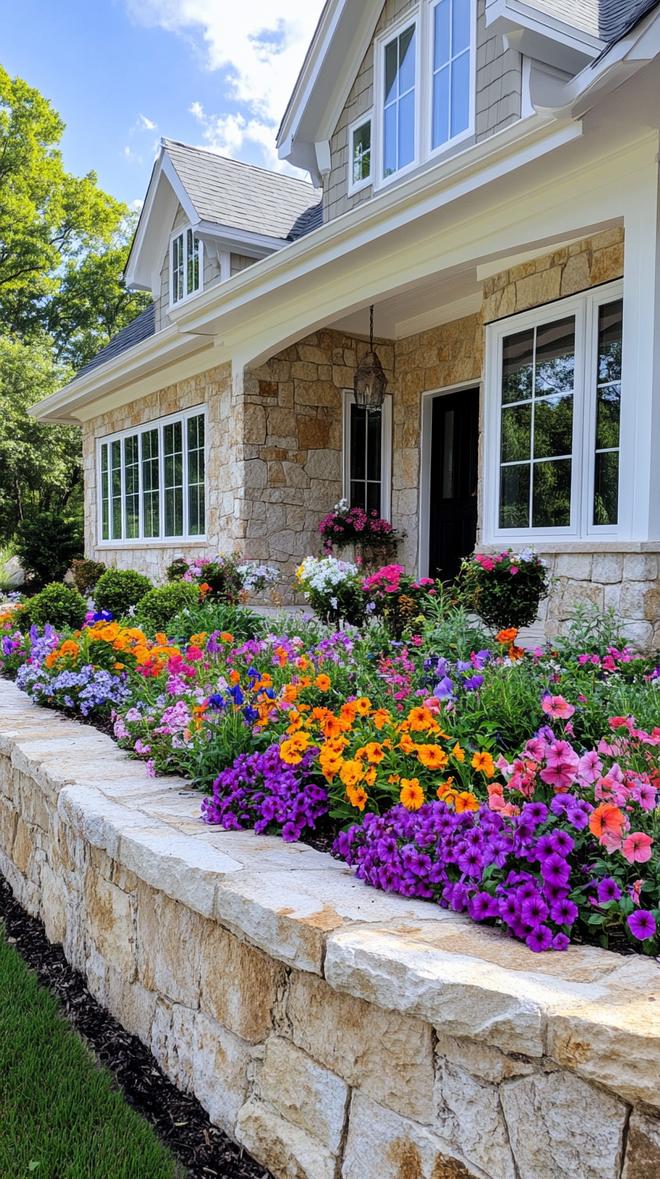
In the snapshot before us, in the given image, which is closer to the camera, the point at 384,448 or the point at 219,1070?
the point at 219,1070

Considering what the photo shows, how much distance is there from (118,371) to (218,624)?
6.10 meters

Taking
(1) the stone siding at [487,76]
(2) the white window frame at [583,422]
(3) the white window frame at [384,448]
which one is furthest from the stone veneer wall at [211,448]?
(2) the white window frame at [583,422]

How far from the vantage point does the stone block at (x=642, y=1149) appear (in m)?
1.12

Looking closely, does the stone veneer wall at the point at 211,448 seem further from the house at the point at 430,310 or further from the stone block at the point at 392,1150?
the stone block at the point at 392,1150

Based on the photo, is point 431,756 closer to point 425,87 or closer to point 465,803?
point 465,803

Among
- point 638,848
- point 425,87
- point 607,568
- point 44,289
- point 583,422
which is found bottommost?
point 638,848

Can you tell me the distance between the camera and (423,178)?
16.7ft

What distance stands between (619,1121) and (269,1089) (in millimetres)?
739

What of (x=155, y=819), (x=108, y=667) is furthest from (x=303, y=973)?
(x=108, y=667)

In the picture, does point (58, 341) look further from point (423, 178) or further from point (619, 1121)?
point (619, 1121)

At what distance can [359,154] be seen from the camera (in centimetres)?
748

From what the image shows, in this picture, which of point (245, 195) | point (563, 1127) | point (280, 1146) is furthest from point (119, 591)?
point (563, 1127)

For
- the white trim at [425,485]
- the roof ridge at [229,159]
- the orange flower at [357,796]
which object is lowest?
the orange flower at [357,796]

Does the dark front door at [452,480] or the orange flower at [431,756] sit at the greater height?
the dark front door at [452,480]
